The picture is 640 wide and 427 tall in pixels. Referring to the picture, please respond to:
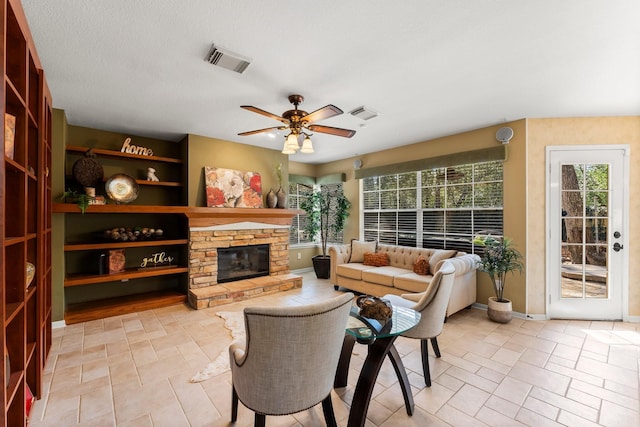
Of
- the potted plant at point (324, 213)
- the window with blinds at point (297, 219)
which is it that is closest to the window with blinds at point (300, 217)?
the window with blinds at point (297, 219)

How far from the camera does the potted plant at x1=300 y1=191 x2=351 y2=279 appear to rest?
6.05 m

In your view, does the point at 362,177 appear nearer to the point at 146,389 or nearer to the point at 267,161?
the point at 267,161

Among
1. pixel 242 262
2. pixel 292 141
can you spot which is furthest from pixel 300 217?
pixel 292 141

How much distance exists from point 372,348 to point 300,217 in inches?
191

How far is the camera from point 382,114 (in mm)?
3477

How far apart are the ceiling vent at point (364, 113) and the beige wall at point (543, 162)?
6.77 feet

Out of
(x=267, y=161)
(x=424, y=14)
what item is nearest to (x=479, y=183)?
(x=424, y=14)

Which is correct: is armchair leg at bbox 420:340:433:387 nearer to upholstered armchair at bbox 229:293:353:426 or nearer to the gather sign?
upholstered armchair at bbox 229:293:353:426

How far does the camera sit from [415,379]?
92.4 inches

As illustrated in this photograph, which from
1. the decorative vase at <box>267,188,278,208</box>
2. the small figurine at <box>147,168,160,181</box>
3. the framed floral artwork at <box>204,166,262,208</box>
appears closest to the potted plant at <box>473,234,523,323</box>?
the decorative vase at <box>267,188,278,208</box>

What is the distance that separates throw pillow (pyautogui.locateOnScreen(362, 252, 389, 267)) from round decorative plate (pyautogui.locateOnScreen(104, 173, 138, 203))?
3.65 meters

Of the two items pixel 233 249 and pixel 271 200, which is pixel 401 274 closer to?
pixel 271 200

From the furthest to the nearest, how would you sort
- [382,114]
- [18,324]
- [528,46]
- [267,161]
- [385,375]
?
[267,161] → [382,114] → [385,375] → [528,46] → [18,324]

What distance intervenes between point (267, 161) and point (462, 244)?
3.58 meters
